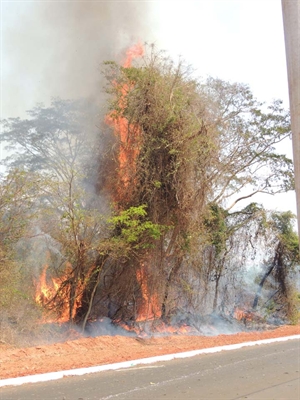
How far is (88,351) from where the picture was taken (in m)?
11.9

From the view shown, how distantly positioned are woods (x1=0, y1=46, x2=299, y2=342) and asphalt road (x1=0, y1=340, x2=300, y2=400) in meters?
3.92

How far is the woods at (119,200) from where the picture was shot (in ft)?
42.9

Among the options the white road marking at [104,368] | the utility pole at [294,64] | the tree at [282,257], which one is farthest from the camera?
the tree at [282,257]

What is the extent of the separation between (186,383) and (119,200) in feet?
25.6

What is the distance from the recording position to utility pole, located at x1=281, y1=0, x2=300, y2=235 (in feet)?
7.47

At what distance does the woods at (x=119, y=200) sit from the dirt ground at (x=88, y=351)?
4.57 feet

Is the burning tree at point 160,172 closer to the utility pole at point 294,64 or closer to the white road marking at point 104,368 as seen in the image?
the white road marking at point 104,368

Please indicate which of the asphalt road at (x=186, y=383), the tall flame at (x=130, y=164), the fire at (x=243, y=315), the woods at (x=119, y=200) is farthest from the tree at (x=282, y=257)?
the asphalt road at (x=186, y=383)

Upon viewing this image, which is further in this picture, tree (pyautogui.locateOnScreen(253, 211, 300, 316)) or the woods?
tree (pyautogui.locateOnScreen(253, 211, 300, 316))

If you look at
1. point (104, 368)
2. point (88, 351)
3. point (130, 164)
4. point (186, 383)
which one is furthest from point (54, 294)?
point (186, 383)

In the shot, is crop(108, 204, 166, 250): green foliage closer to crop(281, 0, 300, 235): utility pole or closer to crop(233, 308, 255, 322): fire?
crop(233, 308, 255, 322): fire

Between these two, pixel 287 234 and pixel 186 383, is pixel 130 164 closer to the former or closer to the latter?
pixel 186 383

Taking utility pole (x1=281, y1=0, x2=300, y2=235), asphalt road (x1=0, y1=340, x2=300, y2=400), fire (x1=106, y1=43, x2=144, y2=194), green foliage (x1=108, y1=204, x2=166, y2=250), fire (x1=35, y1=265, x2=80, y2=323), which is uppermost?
fire (x1=106, y1=43, x2=144, y2=194)

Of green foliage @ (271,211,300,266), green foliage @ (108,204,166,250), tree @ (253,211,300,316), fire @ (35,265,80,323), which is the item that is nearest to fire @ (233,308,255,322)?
tree @ (253,211,300,316)
